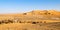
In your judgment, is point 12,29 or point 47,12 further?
point 47,12

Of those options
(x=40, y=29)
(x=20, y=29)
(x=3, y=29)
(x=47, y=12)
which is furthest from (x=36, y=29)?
(x=47, y=12)

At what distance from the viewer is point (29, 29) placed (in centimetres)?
1506

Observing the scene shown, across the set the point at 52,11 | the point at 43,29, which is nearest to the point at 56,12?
the point at 52,11

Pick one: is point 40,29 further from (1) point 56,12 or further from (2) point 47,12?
(1) point 56,12

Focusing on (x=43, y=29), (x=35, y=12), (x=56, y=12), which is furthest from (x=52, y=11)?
(x=43, y=29)

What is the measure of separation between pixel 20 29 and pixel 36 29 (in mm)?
1633

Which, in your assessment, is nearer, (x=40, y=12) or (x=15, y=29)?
(x=15, y=29)

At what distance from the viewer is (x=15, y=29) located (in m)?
15.1

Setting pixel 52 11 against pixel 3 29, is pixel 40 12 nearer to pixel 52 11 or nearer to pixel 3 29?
pixel 52 11

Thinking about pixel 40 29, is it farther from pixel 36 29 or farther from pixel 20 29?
pixel 20 29

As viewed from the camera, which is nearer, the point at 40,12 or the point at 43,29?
the point at 43,29

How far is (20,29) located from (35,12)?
40917mm

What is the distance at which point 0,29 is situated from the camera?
1500cm

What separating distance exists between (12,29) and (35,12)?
41.2m
